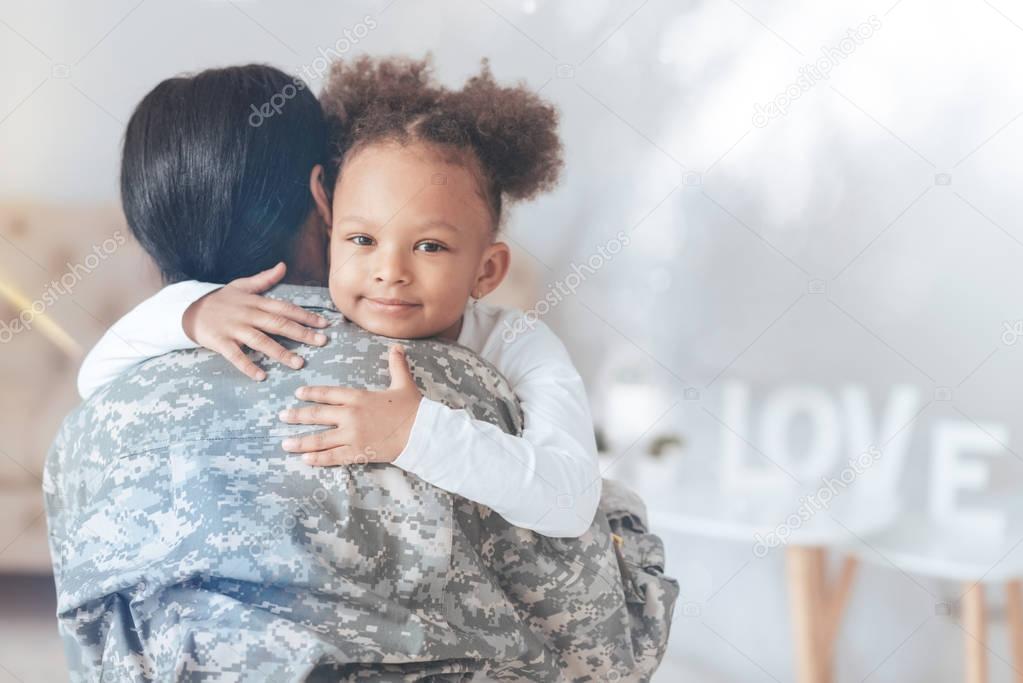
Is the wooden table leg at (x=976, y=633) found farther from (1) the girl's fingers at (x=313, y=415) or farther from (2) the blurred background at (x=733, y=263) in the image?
(1) the girl's fingers at (x=313, y=415)

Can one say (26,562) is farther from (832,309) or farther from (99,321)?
(832,309)

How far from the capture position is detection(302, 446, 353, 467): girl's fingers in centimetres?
75

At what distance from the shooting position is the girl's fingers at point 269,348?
79 centimetres

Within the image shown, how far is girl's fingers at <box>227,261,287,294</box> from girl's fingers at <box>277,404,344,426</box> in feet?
0.55

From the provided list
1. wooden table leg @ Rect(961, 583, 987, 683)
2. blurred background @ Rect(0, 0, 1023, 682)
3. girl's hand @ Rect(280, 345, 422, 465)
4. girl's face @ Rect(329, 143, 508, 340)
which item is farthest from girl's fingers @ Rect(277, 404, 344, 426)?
wooden table leg @ Rect(961, 583, 987, 683)

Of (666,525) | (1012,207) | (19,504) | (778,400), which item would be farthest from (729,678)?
(19,504)

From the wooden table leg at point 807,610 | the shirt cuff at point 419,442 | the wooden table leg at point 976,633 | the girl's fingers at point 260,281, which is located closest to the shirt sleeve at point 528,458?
the shirt cuff at point 419,442

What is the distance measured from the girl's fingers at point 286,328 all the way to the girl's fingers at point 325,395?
1.6 inches

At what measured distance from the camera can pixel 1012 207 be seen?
2043 mm

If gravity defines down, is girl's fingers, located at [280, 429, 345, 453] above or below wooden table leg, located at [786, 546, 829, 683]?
above

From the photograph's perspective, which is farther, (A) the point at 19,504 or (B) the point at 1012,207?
(A) the point at 19,504

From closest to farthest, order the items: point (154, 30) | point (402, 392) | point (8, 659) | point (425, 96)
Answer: point (402, 392) → point (425, 96) → point (154, 30) → point (8, 659)

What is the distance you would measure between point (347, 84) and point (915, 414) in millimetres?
1493

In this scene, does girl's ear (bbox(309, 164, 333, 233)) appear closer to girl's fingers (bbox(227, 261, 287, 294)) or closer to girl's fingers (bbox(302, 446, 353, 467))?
girl's fingers (bbox(227, 261, 287, 294))
